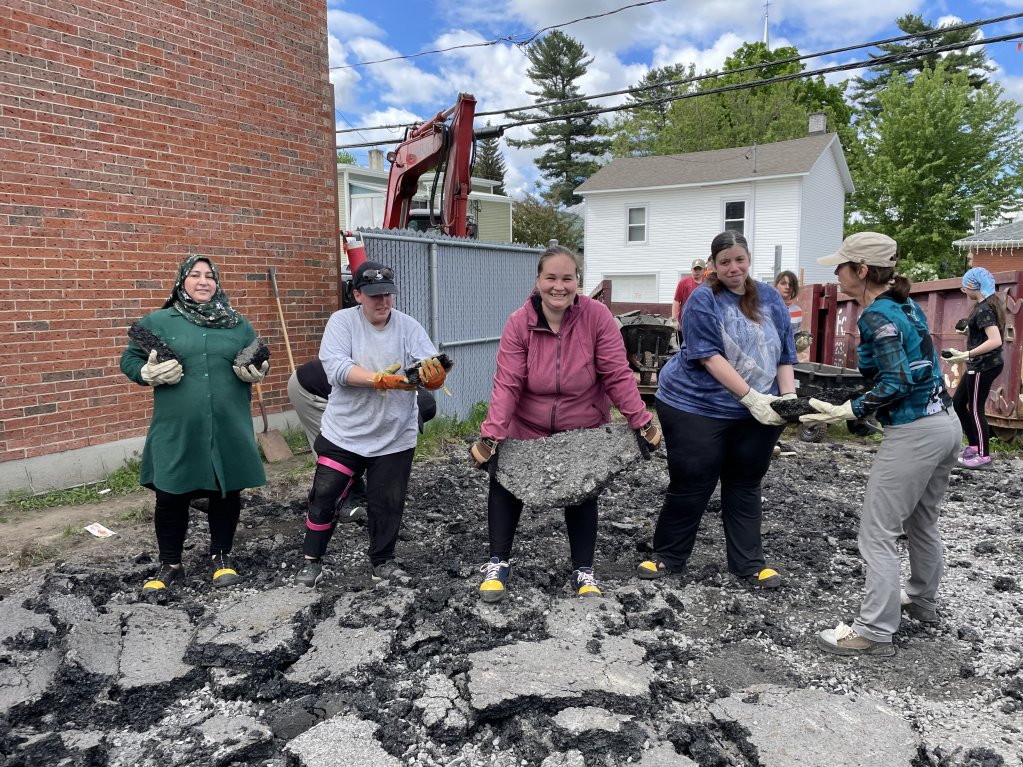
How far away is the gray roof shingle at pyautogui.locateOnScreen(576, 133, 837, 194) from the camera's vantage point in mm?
23781

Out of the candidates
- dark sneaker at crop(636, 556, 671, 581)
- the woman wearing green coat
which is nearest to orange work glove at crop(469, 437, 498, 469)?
dark sneaker at crop(636, 556, 671, 581)

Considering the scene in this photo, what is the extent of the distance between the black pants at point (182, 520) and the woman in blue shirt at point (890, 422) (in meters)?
3.13

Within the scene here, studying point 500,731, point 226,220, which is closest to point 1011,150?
point 226,220

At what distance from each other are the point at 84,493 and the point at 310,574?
2.94 meters

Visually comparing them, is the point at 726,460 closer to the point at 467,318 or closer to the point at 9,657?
the point at 9,657

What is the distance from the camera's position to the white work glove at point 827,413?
10.7 ft

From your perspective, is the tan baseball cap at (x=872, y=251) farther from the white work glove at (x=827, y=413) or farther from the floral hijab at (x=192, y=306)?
the floral hijab at (x=192, y=306)

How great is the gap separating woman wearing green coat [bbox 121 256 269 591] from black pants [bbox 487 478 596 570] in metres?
1.36

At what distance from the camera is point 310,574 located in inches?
157

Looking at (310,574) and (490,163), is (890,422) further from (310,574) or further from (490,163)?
(490,163)

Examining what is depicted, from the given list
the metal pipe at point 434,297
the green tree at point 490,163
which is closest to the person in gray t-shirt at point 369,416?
the metal pipe at point 434,297

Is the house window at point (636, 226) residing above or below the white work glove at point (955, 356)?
above

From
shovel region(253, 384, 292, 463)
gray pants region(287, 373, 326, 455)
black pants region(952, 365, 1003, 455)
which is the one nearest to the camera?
gray pants region(287, 373, 326, 455)

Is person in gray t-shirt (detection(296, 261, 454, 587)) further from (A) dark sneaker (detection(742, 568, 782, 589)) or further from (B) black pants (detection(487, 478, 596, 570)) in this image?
(A) dark sneaker (detection(742, 568, 782, 589))
